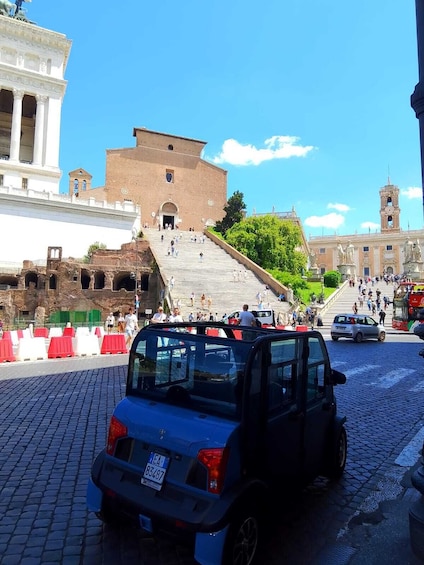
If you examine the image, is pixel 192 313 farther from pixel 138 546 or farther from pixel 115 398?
pixel 138 546

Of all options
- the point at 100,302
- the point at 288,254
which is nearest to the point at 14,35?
the point at 100,302

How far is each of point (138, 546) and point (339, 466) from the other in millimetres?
2434

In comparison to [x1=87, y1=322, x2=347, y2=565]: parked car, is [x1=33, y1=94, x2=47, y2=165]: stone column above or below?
above

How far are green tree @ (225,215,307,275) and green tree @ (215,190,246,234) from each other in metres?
15.1

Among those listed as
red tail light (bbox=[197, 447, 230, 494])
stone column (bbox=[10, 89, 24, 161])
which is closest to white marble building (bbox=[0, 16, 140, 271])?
stone column (bbox=[10, 89, 24, 161])

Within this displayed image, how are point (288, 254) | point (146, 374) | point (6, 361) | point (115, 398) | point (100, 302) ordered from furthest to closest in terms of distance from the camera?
point (288, 254) → point (100, 302) → point (6, 361) → point (115, 398) → point (146, 374)

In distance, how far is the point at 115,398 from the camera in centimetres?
841

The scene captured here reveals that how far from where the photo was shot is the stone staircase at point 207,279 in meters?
30.0

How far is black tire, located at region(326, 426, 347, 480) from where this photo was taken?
15.1 feet

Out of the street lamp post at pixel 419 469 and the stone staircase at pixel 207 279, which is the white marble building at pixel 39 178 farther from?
the street lamp post at pixel 419 469

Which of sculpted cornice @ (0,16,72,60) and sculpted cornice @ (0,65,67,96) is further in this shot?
sculpted cornice @ (0,65,67,96)

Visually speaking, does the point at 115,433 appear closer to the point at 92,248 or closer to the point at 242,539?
the point at 242,539

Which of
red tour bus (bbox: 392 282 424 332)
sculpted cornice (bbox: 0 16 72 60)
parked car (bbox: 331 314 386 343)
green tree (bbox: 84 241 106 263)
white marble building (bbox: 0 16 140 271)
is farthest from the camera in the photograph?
sculpted cornice (bbox: 0 16 72 60)

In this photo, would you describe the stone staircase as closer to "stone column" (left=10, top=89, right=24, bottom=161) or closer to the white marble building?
the white marble building
